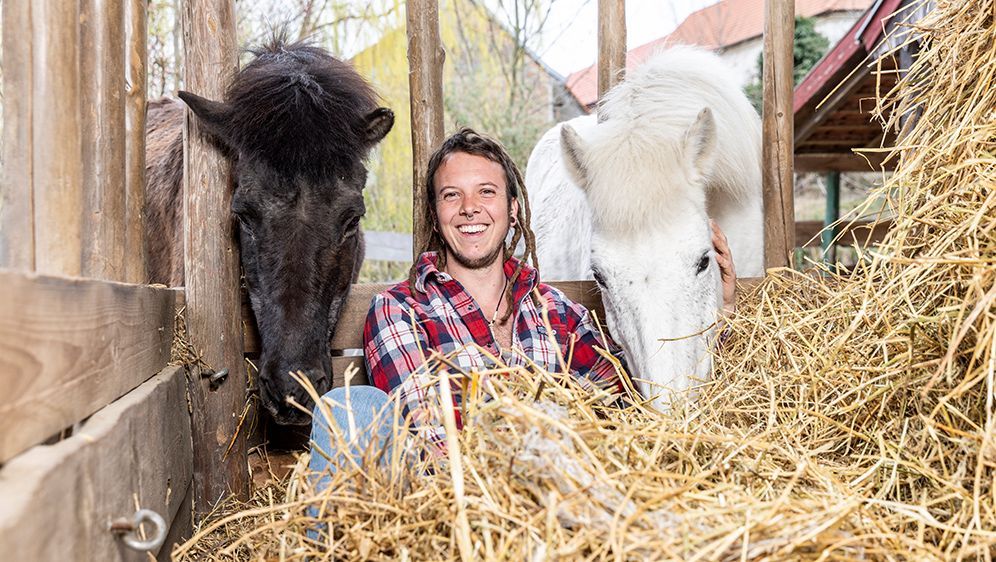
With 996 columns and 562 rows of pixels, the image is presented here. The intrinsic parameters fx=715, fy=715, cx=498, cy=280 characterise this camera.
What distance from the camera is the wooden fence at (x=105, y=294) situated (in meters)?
1.00

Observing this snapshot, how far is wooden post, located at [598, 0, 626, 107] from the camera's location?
3.65 m

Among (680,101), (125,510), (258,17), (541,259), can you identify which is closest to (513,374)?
(125,510)

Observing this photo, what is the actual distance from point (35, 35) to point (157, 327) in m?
0.87

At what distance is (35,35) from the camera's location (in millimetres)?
1461

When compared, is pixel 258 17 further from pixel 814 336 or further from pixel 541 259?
pixel 814 336

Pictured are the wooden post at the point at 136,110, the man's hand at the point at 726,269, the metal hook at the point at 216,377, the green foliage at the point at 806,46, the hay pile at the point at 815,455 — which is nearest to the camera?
the hay pile at the point at 815,455

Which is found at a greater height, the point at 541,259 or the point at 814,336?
the point at 541,259

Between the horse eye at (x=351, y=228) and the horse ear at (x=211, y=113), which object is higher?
the horse ear at (x=211, y=113)

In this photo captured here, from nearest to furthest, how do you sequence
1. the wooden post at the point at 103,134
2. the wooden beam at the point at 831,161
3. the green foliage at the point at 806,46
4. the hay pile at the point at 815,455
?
the hay pile at the point at 815,455
the wooden post at the point at 103,134
the wooden beam at the point at 831,161
the green foliage at the point at 806,46

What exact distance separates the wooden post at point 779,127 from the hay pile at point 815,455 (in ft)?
4.99

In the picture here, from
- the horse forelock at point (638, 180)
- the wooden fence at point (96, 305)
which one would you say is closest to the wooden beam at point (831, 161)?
→ the horse forelock at point (638, 180)

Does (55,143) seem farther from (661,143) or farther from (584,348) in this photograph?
(661,143)

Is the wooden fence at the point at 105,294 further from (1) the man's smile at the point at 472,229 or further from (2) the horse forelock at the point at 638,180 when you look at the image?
(2) the horse forelock at the point at 638,180

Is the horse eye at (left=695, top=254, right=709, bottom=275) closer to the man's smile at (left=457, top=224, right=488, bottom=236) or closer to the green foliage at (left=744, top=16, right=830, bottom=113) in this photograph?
the man's smile at (left=457, top=224, right=488, bottom=236)
